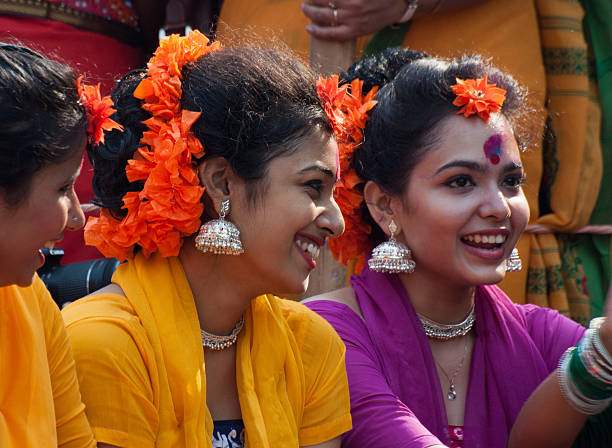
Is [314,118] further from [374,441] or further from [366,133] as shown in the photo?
[374,441]

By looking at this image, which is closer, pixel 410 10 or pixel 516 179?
pixel 516 179

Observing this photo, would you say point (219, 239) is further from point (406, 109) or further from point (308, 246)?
point (406, 109)

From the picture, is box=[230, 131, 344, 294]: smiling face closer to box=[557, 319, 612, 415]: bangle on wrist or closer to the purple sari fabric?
the purple sari fabric

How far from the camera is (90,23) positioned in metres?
4.04

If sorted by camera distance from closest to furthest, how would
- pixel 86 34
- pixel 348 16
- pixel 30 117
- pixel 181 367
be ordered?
pixel 30 117, pixel 181 367, pixel 348 16, pixel 86 34

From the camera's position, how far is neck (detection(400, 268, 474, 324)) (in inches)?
130

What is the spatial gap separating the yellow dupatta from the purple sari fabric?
30cm

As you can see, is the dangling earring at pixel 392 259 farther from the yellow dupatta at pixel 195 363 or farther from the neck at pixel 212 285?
the neck at pixel 212 285

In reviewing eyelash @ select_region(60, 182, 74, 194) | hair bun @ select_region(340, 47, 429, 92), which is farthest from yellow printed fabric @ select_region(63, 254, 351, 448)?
hair bun @ select_region(340, 47, 429, 92)

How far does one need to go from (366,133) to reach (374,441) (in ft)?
3.99

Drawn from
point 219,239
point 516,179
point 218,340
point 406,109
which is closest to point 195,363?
point 218,340

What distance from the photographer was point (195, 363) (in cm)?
245

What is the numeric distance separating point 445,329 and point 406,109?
858mm

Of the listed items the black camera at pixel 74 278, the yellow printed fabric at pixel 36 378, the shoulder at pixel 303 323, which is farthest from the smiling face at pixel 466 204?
the yellow printed fabric at pixel 36 378
